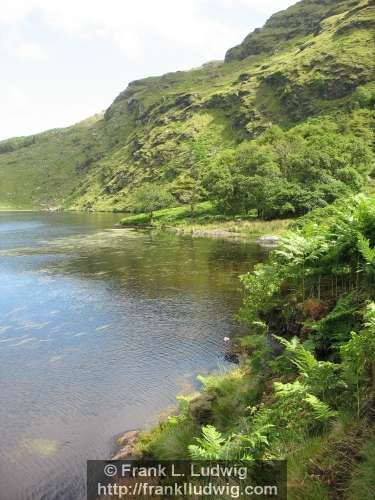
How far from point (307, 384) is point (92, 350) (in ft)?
58.4

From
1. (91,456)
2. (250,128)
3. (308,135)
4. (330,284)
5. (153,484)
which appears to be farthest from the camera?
(250,128)

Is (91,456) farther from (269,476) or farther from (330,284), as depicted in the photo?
(330,284)

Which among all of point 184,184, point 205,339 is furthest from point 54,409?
point 184,184

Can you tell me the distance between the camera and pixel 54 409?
63.3 feet

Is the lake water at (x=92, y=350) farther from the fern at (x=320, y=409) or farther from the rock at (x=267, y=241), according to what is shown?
the rock at (x=267, y=241)

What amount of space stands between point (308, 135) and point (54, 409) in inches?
5169

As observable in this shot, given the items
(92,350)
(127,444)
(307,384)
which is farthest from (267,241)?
(307,384)

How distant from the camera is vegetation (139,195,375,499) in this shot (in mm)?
8703

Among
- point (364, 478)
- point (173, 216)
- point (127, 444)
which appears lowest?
point (127, 444)

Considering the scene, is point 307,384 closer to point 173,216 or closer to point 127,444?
point 127,444

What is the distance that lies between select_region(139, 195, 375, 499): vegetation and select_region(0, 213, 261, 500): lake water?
3080mm

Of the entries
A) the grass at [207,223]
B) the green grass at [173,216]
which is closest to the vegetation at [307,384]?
the grass at [207,223]

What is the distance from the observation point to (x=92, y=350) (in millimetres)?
26609

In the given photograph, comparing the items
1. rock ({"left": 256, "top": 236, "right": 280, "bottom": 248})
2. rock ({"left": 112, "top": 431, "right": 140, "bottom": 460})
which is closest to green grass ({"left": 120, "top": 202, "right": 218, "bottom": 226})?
rock ({"left": 256, "top": 236, "right": 280, "bottom": 248})
